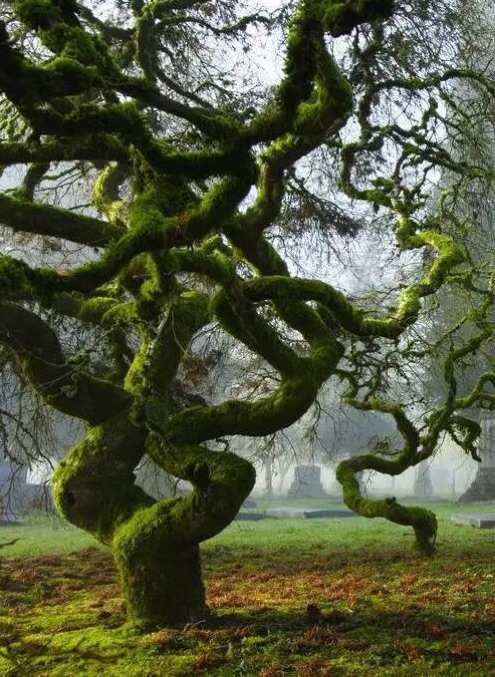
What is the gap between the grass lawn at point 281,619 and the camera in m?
5.27

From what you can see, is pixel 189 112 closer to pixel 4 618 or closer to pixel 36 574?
pixel 4 618

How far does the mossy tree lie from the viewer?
4.02 m

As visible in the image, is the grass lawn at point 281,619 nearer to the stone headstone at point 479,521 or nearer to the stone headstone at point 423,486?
the stone headstone at point 479,521

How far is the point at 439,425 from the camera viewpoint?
35.0ft

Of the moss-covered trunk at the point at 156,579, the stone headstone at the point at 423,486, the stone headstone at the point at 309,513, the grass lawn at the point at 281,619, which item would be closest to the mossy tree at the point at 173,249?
the moss-covered trunk at the point at 156,579

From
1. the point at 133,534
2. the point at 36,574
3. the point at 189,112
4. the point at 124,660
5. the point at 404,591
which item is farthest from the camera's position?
the point at 36,574

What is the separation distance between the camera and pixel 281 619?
6.56 meters

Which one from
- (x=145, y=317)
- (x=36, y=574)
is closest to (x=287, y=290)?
(x=145, y=317)

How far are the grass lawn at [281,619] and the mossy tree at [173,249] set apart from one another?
26.4 inches

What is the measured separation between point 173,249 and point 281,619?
12.2 ft

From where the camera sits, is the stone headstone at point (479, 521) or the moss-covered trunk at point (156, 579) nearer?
the moss-covered trunk at point (156, 579)

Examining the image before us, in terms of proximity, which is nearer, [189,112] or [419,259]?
[189,112]

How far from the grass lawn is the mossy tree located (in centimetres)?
67

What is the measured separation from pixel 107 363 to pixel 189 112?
7507mm
